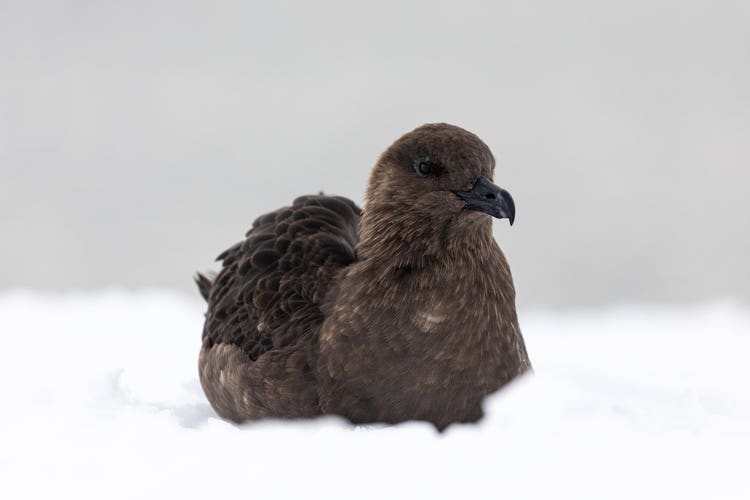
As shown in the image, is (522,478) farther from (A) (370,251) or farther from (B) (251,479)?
(A) (370,251)

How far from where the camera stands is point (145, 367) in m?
7.09

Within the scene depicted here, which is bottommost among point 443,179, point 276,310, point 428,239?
point 276,310

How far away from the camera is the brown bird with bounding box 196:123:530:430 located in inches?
197

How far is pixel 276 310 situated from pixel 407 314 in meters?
0.83

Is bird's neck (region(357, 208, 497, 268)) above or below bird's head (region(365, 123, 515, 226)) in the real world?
below

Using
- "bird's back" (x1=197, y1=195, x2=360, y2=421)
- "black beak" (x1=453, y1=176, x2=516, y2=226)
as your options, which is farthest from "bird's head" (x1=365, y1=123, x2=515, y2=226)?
"bird's back" (x1=197, y1=195, x2=360, y2=421)

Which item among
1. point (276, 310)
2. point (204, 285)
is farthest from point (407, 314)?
point (204, 285)

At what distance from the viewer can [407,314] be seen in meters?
5.07

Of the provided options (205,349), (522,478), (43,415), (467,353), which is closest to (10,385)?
(43,415)

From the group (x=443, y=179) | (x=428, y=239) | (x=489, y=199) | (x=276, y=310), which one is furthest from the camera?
(x=276, y=310)

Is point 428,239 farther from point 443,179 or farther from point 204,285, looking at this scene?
point 204,285

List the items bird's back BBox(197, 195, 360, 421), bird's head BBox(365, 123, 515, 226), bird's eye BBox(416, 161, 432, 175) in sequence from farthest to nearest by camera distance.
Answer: bird's back BBox(197, 195, 360, 421)
bird's eye BBox(416, 161, 432, 175)
bird's head BBox(365, 123, 515, 226)

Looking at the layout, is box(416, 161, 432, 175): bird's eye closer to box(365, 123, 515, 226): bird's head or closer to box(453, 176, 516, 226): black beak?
box(365, 123, 515, 226): bird's head

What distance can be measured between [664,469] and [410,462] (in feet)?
3.42
